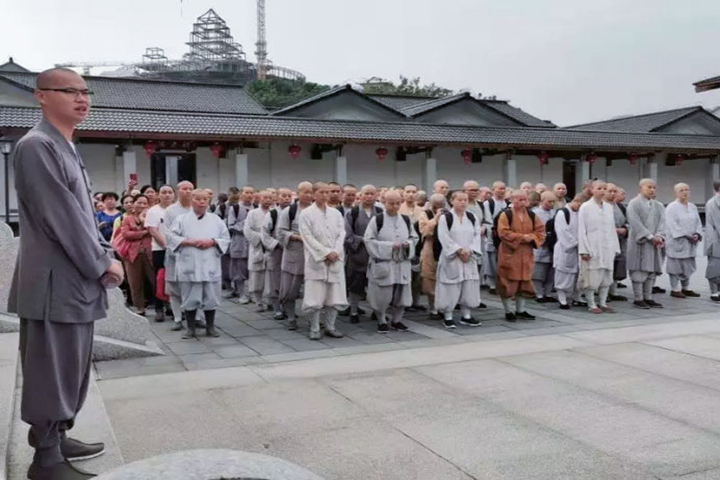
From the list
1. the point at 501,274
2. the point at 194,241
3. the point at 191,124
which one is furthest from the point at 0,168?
the point at 501,274

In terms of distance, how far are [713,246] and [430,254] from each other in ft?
14.8

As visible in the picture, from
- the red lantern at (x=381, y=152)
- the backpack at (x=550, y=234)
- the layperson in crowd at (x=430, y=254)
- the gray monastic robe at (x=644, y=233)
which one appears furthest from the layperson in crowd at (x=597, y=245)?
the red lantern at (x=381, y=152)

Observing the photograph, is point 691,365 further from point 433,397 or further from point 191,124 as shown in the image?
point 191,124

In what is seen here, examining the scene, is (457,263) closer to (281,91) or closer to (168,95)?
(168,95)

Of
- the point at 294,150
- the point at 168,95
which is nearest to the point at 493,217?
the point at 294,150

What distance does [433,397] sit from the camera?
4930 mm

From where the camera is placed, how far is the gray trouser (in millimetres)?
2805

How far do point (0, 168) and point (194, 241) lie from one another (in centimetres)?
1268

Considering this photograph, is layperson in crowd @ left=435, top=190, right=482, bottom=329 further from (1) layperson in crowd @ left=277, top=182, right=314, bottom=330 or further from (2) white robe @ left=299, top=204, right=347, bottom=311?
(1) layperson in crowd @ left=277, top=182, right=314, bottom=330

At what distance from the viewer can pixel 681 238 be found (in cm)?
Result: 1000

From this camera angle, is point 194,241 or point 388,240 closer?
point 194,241

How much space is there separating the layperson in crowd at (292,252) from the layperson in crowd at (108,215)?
8.78 feet

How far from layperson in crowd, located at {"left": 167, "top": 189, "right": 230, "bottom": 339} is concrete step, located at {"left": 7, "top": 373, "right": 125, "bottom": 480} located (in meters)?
2.81

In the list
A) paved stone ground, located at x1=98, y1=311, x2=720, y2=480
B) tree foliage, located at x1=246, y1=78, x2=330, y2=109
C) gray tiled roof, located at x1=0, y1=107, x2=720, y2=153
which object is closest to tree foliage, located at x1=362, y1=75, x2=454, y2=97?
tree foliage, located at x1=246, y1=78, x2=330, y2=109
